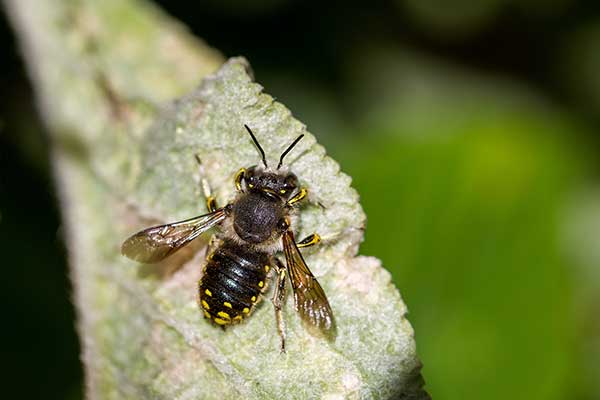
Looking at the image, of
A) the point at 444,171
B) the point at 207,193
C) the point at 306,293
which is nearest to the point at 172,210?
the point at 207,193

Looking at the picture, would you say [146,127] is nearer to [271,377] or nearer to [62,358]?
[271,377]

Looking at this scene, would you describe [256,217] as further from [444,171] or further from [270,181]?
[444,171]

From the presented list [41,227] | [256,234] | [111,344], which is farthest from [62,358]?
[256,234]

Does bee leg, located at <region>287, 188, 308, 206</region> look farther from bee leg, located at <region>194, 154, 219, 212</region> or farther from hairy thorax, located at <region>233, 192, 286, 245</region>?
bee leg, located at <region>194, 154, 219, 212</region>

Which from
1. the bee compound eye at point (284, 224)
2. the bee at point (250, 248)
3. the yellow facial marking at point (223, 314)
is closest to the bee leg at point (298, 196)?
the bee at point (250, 248)

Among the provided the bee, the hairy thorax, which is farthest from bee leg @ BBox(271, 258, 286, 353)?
the hairy thorax

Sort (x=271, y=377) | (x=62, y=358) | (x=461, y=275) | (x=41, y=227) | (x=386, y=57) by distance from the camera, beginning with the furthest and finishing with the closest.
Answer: (x=386, y=57), (x=41, y=227), (x=62, y=358), (x=461, y=275), (x=271, y=377)

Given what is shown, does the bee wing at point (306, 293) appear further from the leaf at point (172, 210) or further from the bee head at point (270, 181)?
the bee head at point (270, 181)
